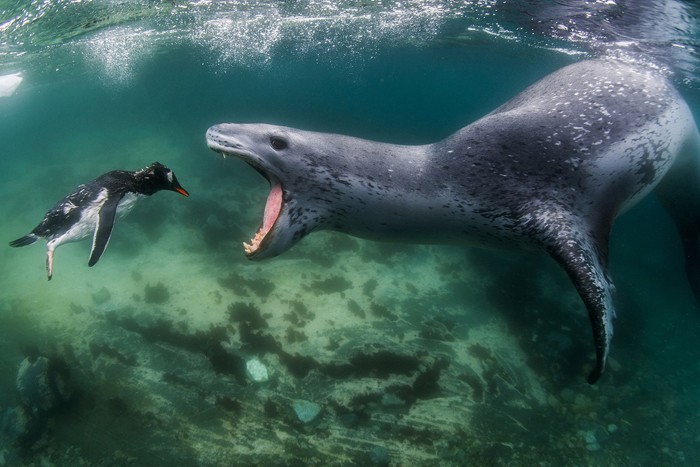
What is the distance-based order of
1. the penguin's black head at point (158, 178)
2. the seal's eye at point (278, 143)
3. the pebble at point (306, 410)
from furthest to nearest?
the pebble at point (306, 410)
the penguin's black head at point (158, 178)
the seal's eye at point (278, 143)

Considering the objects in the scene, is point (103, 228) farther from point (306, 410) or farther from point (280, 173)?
point (306, 410)

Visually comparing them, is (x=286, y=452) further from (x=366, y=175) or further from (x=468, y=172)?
(x=468, y=172)

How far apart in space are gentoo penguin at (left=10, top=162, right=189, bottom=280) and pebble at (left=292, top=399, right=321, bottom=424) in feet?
8.65

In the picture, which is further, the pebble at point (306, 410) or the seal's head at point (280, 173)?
the pebble at point (306, 410)

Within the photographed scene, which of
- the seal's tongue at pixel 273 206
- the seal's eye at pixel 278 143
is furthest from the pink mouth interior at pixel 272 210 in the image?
the seal's eye at pixel 278 143

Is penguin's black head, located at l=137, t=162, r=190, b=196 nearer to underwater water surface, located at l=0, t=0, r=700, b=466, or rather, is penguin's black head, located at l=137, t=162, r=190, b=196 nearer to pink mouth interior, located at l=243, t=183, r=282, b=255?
pink mouth interior, located at l=243, t=183, r=282, b=255

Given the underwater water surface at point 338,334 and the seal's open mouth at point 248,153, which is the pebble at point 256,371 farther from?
the seal's open mouth at point 248,153

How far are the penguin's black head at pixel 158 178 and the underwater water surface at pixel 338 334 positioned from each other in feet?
8.30

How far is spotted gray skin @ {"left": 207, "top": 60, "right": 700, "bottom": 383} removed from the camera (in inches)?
108

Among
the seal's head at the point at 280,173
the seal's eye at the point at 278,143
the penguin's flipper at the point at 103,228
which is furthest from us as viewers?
the penguin's flipper at the point at 103,228

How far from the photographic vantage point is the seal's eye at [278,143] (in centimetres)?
282

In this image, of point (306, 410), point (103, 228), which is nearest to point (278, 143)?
point (103, 228)

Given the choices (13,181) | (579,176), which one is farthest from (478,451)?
(13,181)

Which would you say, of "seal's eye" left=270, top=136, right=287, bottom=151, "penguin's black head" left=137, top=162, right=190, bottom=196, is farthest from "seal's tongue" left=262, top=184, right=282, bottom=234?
"penguin's black head" left=137, top=162, right=190, bottom=196
